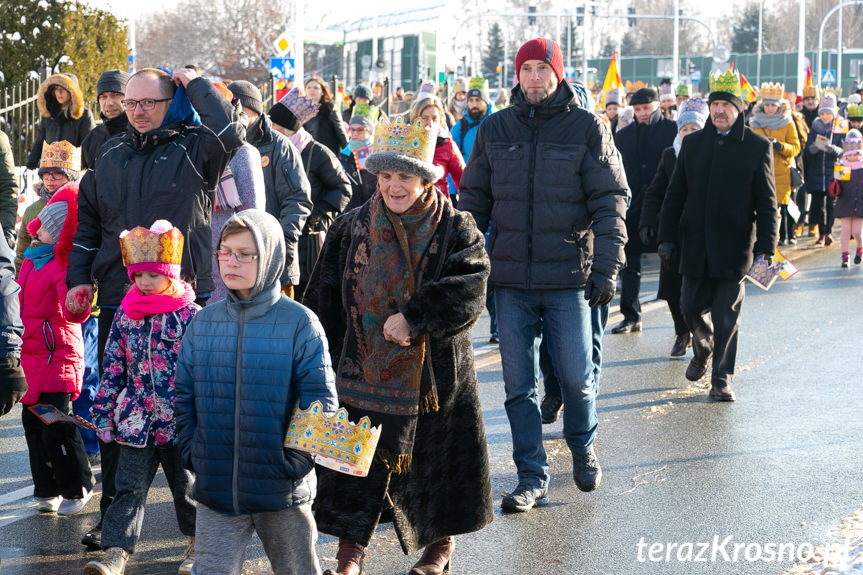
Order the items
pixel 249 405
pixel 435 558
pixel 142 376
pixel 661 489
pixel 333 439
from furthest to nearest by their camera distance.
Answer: pixel 661 489 < pixel 435 558 < pixel 142 376 < pixel 249 405 < pixel 333 439

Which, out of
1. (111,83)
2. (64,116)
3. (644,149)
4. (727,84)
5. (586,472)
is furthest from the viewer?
(644,149)

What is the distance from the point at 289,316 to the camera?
411cm

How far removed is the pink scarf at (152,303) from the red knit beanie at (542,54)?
6.73 feet

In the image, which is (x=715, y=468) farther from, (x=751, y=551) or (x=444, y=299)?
(x=444, y=299)

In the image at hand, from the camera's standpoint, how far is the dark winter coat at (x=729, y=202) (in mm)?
8203

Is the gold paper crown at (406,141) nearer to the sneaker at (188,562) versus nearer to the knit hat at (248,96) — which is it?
the sneaker at (188,562)

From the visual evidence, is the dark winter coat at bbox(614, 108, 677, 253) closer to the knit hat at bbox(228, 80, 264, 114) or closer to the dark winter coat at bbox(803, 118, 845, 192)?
the knit hat at bbox(228, 80, 264, 114)

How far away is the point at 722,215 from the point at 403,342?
428 cm

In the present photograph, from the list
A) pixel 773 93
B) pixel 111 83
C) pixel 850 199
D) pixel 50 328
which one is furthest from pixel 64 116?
pixel 850 199

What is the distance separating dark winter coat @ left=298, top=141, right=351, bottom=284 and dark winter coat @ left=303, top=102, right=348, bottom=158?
2.59 metres

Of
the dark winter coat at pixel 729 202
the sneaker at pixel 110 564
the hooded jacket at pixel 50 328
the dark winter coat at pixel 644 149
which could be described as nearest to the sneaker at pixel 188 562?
the sneaker at pixel 110 564

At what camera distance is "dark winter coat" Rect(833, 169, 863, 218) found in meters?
15.6

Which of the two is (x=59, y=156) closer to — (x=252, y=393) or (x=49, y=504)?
(x=49, y=504)

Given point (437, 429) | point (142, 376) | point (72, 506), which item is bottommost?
point (72, 506)
